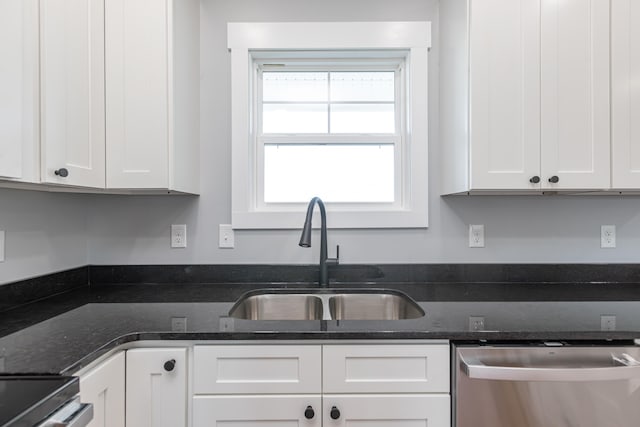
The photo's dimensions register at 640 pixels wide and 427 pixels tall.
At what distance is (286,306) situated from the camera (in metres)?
1.71

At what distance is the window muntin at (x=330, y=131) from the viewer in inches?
75.0

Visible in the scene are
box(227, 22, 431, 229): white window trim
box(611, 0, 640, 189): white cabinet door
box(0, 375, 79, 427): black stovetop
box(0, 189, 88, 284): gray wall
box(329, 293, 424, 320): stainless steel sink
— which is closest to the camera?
box(0, 375, 79, 427): black stovetop

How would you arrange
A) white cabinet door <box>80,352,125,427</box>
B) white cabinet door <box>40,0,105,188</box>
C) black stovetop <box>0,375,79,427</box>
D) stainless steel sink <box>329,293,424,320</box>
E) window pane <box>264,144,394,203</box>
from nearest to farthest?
black stovetop <box>0,375,79,427</box> < white cabinet door <box>80,352,125,427</box> < white cabinet door <box>40,0,105,188</box> < stainless steel sink <box>329,293,424,320</box> < window pane <box>264,144,394,203</box>

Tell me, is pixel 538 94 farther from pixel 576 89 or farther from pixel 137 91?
pixel 137 91

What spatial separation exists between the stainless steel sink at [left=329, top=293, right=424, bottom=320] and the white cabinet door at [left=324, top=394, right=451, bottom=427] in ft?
1.81

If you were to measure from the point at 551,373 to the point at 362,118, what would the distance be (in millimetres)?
1424

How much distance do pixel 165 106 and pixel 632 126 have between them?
2011 millimetres

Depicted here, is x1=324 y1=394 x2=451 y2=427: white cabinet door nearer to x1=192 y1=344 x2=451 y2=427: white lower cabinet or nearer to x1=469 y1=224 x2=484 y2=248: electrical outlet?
x1=192 y1=344 x2=451 y2=427: white lower cabinet

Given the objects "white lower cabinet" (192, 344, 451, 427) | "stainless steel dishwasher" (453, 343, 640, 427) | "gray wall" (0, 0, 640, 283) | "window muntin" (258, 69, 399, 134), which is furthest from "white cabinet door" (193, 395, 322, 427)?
"window muntin" (258, 69, 399, 134)

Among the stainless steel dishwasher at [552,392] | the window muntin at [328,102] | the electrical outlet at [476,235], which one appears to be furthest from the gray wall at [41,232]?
the electrical outlet at [476,235]

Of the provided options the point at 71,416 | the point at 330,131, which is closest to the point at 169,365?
the point at 71,416

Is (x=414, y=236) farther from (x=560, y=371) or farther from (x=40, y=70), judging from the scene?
(x=40, y=70)

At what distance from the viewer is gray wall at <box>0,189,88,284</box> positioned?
136 cm

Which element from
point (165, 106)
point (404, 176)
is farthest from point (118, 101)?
point (404, 176)
